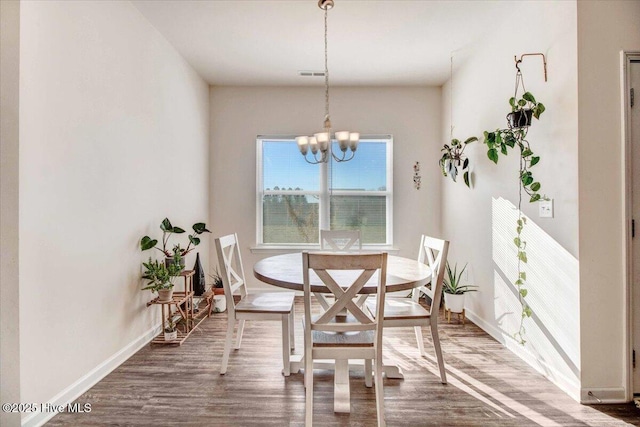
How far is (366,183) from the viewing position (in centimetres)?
439

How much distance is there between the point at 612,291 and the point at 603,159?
798mm

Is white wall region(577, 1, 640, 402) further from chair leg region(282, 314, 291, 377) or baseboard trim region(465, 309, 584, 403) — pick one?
chair leg region(282, 314, 291, 377)

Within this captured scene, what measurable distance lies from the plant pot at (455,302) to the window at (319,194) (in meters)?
1.26

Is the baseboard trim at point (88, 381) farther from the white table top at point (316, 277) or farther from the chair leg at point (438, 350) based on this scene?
the chair leg at point (438, 350)

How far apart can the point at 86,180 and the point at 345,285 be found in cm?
175

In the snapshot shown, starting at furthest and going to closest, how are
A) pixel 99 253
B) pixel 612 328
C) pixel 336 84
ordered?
pixel 336 84, pixel 99 253, pixel 612 328

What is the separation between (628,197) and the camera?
78.0 inches

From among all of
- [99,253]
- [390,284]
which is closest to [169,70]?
[99,253]

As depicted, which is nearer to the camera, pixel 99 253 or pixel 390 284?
pixel 390 284

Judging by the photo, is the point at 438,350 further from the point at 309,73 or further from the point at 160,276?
the point at 309,73

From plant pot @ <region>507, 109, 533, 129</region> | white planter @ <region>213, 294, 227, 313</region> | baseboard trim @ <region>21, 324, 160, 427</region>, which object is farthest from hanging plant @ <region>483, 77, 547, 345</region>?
baseboard trim @ <region>21, 324, 160, 427</region>

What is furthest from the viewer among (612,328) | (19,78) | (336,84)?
(336,84)

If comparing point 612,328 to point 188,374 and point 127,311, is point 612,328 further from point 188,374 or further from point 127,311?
point 127,311

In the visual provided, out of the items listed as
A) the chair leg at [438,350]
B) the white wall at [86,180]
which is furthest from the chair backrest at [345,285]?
the white wall at [86,180]
